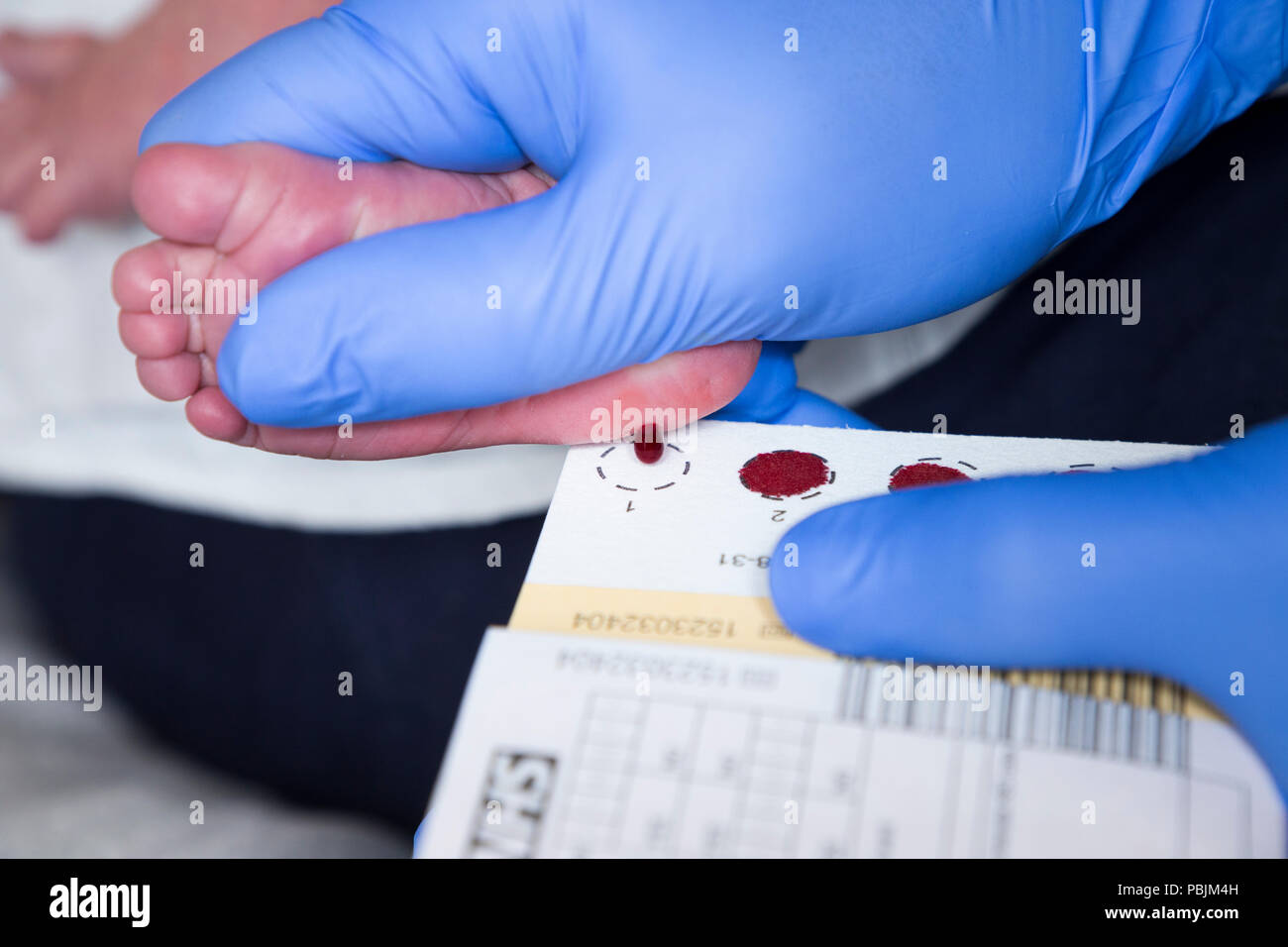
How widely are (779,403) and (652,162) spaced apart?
0.21m

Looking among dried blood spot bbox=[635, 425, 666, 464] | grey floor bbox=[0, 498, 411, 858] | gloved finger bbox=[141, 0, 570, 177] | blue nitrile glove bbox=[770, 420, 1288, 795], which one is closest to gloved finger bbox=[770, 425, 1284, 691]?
blue nitrile glove bbox=[770, 420, 1288, 795]

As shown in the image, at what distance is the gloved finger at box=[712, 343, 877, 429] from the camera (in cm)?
73

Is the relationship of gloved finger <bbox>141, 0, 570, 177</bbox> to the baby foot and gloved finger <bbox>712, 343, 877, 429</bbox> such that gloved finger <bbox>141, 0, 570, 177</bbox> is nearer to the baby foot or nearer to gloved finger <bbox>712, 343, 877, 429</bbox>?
the baby foot

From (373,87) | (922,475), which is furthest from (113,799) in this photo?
(922,475)

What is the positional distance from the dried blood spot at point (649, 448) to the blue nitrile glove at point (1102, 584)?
15 centimetres

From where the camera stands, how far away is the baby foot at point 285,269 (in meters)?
0.65

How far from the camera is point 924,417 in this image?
0.90 meters

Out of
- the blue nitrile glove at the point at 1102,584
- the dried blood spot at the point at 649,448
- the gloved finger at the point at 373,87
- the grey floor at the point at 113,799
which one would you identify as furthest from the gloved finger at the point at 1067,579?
the grey floor at the point at 113,799

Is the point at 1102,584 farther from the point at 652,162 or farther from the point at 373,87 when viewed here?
the point at 373,87

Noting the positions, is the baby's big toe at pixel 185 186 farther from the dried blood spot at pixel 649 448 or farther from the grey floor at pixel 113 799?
the grey floor at pixel 113 799

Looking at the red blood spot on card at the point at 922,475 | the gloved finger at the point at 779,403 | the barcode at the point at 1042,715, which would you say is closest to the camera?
the barcode at the point at 1042,715

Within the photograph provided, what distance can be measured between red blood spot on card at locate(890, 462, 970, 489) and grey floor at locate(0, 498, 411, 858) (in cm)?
58
